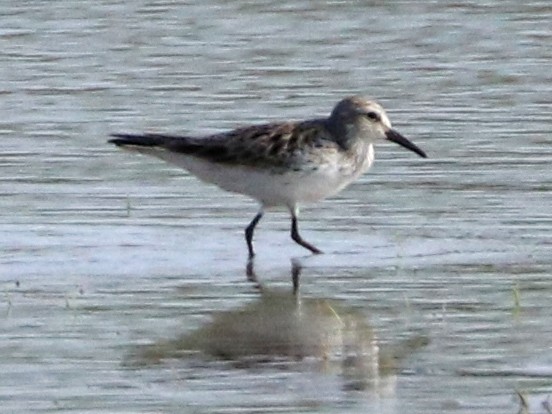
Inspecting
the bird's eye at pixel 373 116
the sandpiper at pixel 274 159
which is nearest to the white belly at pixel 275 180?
the sandpiper at pixel 274 159

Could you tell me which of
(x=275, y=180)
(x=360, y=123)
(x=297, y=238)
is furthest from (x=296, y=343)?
(x=360, y=123)

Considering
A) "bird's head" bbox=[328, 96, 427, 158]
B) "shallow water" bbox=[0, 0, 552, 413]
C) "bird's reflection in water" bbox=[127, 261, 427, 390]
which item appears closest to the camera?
"shallow water" bbox=[0, 0, 552, 413]

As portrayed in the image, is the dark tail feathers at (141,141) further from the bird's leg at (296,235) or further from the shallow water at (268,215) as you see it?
the bird's leg at (296,235)

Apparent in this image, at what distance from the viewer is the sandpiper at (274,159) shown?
10.6 meters

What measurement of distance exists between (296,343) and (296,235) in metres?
2.25

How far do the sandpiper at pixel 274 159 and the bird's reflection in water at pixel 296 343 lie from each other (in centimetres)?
150

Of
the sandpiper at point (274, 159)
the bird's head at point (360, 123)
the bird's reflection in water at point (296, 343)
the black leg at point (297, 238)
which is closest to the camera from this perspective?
the bird's reflection in water at point (296, 343)

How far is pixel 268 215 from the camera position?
11.8m

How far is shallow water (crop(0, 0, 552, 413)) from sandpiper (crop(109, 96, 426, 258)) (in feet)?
0.89

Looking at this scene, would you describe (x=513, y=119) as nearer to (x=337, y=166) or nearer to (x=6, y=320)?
(x=337, y=166)

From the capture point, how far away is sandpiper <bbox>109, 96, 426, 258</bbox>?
10602 millimetres

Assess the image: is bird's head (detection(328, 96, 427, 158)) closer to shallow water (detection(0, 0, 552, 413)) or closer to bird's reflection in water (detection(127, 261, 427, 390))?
shallow water (detection(0, 0, 552, 413))

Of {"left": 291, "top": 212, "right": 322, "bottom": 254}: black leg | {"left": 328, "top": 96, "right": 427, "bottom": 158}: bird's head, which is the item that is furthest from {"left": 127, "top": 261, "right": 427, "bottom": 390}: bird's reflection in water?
{"left": 328, "top": 96, "right": 427, "bottom": 158}: bird's head

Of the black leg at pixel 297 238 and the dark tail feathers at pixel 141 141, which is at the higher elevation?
the dark tail feathers at pixel 141 141
